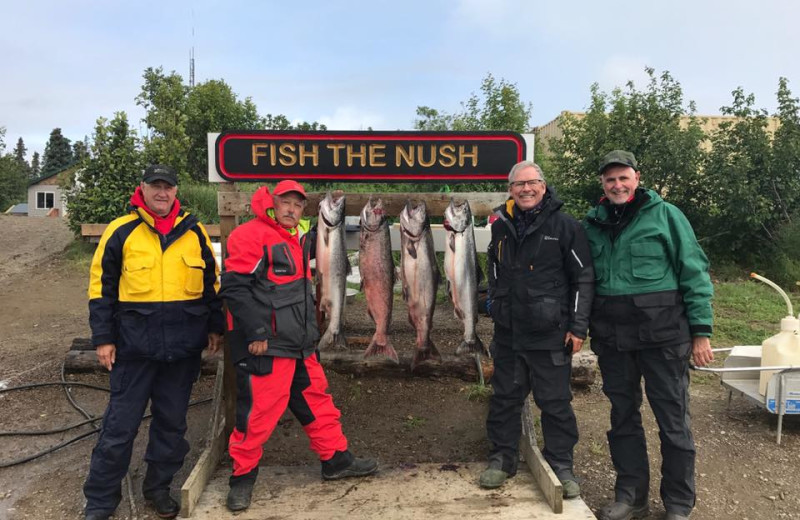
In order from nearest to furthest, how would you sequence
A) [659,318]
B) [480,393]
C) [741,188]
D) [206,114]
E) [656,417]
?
1. [659,318]
2. [656,417]
3. [480,393]
4. [741,188]
5. [206,114]

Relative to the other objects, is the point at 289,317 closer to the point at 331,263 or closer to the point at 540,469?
the point at 331,263

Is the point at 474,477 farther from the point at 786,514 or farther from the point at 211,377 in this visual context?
the point at 211,377

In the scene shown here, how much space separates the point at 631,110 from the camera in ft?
46.3

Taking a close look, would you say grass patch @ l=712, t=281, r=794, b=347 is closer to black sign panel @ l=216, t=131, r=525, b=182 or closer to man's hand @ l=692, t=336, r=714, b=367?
man's hand @ l=692, t=336, r=714, b=367

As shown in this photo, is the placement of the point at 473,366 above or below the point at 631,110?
below

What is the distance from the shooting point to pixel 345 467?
4012 millimetres

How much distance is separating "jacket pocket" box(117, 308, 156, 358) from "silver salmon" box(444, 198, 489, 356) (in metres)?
2.12

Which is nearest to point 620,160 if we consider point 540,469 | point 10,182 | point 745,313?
point 540,469

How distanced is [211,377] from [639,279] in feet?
16.0

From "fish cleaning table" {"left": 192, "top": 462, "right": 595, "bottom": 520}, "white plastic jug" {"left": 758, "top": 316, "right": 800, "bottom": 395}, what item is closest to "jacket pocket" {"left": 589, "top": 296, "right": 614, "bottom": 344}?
"fish cleaning table" {"left": 192, "top": 462, "right": 595, "bottom": 520}

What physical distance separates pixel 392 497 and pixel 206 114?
23394 mm

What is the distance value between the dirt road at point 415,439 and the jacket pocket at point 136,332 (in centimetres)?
120

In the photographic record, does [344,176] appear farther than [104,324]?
Yes

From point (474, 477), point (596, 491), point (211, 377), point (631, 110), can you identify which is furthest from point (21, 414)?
point (631, 110)
